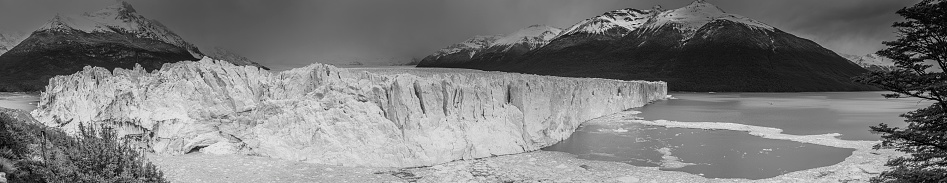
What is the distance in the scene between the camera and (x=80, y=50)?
5522cm

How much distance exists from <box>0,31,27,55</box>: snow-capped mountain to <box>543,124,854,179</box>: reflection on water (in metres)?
71.7

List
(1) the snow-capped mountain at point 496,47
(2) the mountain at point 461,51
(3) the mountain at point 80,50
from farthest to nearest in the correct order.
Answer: (2) the mountain at point 461,51
(1) the snow-capped mountain at point 496,47
(3) the mountain at point 80,50

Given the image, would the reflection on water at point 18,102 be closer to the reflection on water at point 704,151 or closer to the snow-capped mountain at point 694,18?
the reflection on water at point 704,151

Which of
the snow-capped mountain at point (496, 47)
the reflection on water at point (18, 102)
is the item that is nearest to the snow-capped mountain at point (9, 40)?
the reflection on water at point (18, 102)

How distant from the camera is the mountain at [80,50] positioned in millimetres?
47844

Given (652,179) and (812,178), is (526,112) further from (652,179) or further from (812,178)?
(812,178)

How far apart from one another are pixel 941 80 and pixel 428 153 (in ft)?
30.9

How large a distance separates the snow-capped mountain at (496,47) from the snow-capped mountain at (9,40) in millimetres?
91882

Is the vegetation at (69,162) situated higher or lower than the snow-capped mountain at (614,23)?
lower

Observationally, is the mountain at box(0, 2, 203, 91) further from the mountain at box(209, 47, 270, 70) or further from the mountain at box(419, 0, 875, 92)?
the mountain at box(419, 0, 875, 92)

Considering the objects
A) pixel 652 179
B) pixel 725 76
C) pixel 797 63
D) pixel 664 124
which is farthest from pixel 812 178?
pixel 797 63

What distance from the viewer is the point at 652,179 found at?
10.8 m

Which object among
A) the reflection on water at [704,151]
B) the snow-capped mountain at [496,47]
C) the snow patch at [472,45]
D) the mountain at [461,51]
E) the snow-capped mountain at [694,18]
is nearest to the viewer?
the reflection on water at [704,151]

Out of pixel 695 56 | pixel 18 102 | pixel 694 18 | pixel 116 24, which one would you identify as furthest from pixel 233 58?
pixel 694 18
